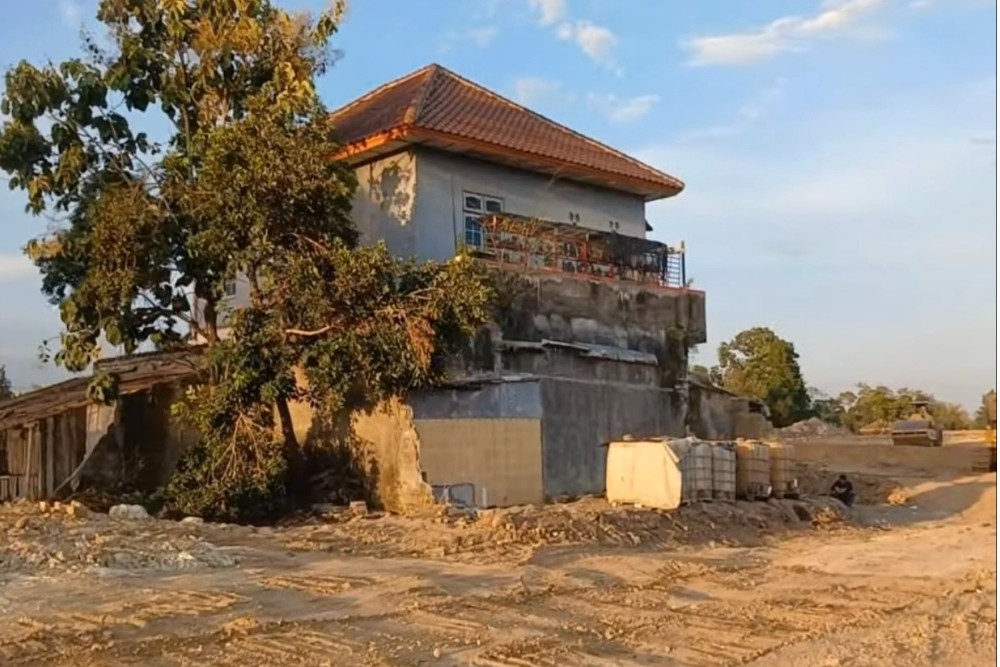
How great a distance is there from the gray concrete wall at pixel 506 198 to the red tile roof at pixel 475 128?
522 millimetres

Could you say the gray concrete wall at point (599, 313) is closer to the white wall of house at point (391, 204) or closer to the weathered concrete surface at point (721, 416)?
the weathered concrete surface at point (721, 416)

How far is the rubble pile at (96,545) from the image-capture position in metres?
11.7

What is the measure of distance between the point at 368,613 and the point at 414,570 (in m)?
2.37

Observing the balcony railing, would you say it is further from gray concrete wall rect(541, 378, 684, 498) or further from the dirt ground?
the dirt ground

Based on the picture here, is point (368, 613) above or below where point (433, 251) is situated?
below

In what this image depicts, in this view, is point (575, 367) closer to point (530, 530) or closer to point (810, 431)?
point (530, 530)

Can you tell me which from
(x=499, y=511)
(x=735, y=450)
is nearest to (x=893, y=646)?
(x=499, y=511)

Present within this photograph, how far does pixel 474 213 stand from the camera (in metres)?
21.9

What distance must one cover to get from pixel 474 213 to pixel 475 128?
165cm

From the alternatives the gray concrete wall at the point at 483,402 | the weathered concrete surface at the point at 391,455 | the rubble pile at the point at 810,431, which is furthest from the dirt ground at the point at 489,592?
the rubble pile at the point at 810,431

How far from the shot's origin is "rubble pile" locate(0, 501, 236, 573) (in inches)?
460

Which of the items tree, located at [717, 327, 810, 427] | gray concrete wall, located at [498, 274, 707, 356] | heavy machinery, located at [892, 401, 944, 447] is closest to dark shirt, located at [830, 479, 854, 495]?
gray concrete wall, located at [498, 274, 707, 356]

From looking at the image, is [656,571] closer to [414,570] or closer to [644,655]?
[414,570]

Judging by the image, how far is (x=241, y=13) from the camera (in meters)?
18.8
